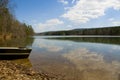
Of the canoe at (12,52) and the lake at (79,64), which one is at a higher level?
the canoe at (12,52)

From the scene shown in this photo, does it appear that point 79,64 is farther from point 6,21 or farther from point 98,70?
point 6,21

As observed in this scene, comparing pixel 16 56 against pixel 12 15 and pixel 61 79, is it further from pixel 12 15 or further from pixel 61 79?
pixel 12 15

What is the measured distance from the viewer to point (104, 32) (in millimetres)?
153000

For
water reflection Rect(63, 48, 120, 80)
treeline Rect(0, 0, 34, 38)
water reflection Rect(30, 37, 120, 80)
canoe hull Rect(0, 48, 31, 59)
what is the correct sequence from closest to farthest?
water reflection Rect(63, 48, 120, 80), water reflection Rect(30, 37, 120, 80), canoe hull Rect(0, 48, 31, 59), treeline Rect(0, 0, 34, 38)

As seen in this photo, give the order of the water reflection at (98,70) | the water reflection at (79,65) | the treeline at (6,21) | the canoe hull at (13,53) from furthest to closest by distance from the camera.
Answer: the treeline at (6,21) < the canoe hull at (13,53) < the water reflection at (79,65) < the water reflection at (98,70)

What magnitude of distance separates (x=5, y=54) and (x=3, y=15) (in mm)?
28142

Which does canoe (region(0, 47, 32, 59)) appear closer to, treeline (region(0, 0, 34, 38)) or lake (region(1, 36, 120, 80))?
lake (region(1, 36, 120, 80))

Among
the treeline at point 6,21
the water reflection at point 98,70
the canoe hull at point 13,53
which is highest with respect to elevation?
the treeline at point 6,21

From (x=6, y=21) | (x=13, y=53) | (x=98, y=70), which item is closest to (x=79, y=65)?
(x=98, y=70)

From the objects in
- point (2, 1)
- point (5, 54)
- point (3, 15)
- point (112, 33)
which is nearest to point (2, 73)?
point (5, 54)

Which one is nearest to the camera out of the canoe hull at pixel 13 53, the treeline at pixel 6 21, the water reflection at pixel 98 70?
the water reflection at pixel 98 70

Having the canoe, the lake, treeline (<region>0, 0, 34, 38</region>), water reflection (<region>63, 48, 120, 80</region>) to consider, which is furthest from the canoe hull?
treeline (<region>0, 0, 34, 38</region>)

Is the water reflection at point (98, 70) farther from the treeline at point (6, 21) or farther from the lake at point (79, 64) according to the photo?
the treeline at point (6, 21)

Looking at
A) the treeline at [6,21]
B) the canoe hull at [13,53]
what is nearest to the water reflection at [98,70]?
the canoe hull at [13,53]
